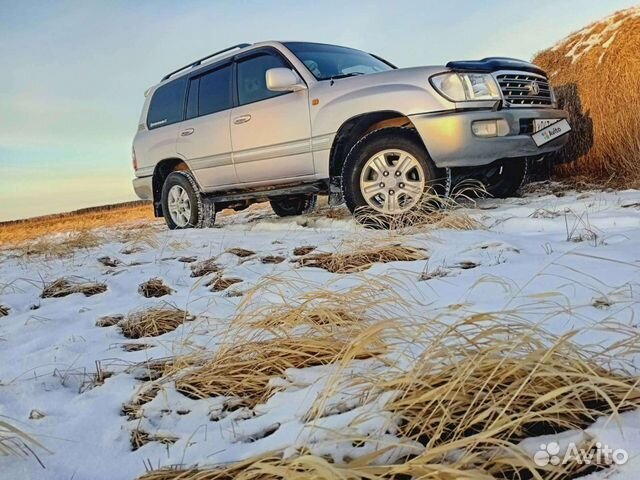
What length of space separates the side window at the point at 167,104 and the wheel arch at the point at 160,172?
1.58 ft

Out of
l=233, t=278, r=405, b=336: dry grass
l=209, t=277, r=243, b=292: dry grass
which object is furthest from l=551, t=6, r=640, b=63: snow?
l=233, t=278, r=405, b=336: dry grass

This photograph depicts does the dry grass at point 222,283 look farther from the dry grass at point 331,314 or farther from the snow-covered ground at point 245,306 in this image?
the dry grass at point 331,314

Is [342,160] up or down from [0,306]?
up

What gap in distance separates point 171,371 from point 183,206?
16.2 ft

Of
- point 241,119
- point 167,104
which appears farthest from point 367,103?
point 167,104

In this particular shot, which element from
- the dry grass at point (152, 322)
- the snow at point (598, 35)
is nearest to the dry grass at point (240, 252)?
the dry grass at point (152, 322)

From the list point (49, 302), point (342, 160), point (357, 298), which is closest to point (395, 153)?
point (342, 160)

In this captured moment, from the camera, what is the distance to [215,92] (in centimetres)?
587

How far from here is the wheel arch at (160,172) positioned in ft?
21.3

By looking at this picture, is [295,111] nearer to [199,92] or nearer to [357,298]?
[199,92]

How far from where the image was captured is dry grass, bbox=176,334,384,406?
162 centimetres

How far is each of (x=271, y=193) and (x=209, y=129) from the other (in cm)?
109

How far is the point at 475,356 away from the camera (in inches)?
51.1
